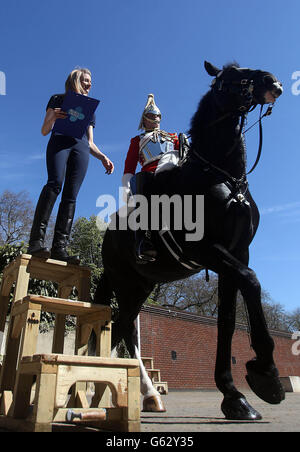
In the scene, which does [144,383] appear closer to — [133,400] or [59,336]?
[59,336]

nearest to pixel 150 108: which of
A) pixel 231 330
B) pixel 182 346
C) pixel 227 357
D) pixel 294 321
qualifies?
pixel 231 330

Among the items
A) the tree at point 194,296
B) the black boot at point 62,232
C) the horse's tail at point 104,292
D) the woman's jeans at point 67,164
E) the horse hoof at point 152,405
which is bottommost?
the horse hoof at point 152,405

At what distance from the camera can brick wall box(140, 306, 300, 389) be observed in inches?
738

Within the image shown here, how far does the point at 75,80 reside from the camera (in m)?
4.43

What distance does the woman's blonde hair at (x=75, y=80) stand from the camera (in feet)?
14.5

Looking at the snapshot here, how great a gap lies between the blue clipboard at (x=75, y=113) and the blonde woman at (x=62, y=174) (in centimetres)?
6

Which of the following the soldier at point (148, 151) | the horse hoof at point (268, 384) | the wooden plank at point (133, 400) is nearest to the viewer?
the wooden plank at point (133, 400)

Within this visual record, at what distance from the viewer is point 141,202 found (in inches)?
166

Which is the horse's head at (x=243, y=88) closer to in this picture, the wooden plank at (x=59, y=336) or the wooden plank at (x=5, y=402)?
the wooden plank at (x=59, y=336)

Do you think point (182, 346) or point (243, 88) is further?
point (182, 346)

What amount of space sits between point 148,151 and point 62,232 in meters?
1.53

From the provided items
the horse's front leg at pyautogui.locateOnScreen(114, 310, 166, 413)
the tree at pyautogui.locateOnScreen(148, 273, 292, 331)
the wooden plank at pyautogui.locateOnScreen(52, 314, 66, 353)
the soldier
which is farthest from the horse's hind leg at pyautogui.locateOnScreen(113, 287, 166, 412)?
the tree at pyautogui.locateOnScreen(148, 273, 292, 331)

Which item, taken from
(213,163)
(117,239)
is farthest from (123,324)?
(213,163)

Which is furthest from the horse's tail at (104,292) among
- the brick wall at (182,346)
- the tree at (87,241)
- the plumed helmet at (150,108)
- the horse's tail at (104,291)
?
the tree at (87,241)
